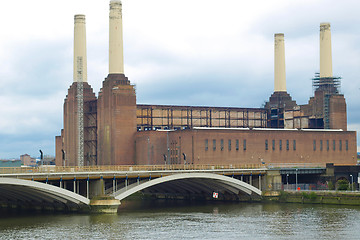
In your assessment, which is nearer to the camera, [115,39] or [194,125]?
[115,39]

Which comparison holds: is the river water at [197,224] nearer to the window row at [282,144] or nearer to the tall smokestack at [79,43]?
the window row at [282,144]

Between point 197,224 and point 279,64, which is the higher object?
point 279,64

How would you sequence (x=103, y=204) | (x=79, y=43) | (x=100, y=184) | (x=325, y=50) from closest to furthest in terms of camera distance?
(x=103, y=204), (x=100, y=184), (x=79, y=43), (x=325, y=50)

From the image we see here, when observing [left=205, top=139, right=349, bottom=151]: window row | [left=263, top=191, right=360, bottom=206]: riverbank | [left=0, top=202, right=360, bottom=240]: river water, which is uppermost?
[left=205, top=139, right=349, bottom=151]: window row

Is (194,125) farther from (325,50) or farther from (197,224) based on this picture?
(197,224)

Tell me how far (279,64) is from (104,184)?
263 ft

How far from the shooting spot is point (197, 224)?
78.0 metres

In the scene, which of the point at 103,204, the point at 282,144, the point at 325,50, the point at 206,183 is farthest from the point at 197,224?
the point at 325,50

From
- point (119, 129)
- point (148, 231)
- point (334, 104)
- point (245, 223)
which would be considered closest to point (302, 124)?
point (334, 104)

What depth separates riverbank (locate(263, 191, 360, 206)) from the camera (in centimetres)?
9612

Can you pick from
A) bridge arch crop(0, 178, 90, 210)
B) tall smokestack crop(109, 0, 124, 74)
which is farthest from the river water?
tall smokestack crop(109, 0, 124, 74)

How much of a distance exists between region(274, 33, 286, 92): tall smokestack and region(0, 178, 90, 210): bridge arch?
82732mm

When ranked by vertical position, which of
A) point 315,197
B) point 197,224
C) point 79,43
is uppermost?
point 79,43

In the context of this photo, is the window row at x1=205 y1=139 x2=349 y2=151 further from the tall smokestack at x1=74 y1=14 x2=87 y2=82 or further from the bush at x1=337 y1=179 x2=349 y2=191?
the tall smokestack at x1=74 y1=14 x2=87 y2=82
